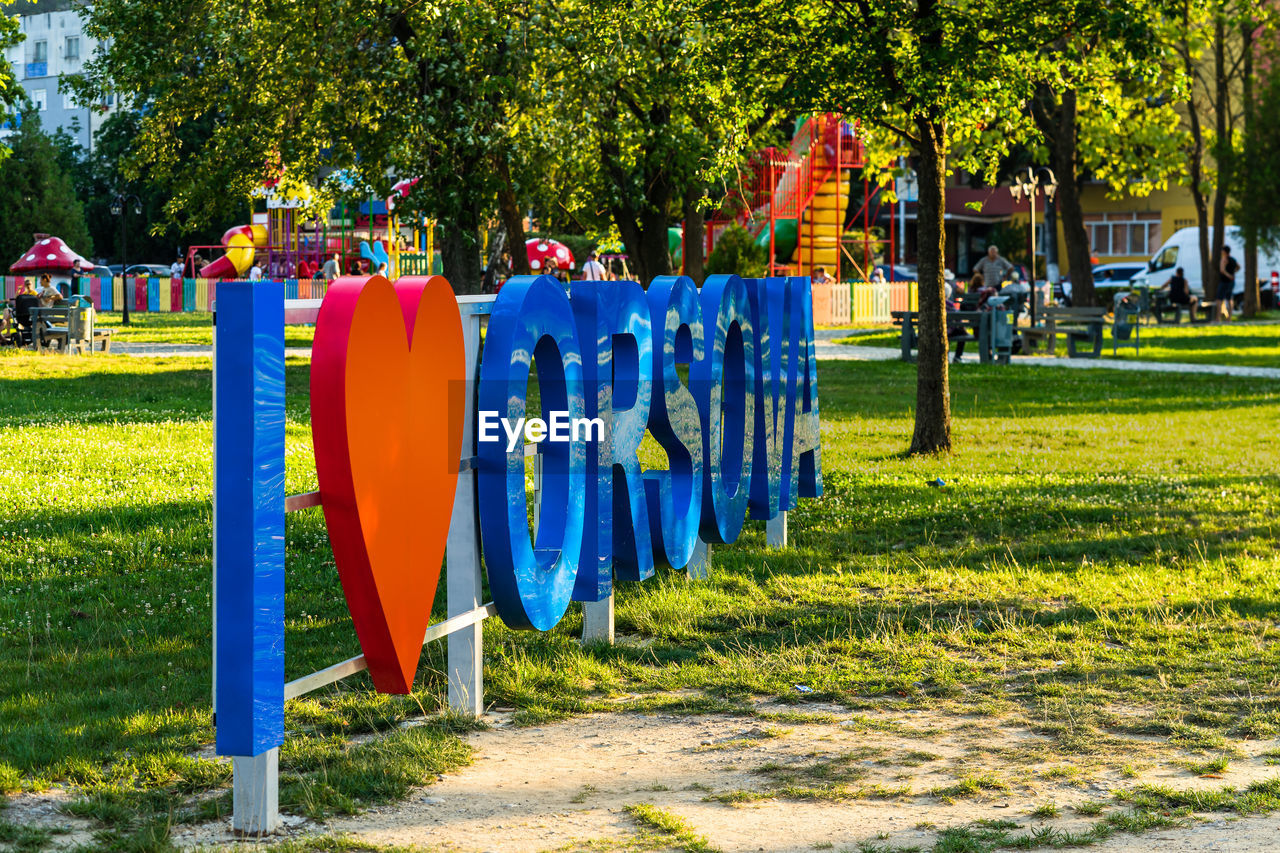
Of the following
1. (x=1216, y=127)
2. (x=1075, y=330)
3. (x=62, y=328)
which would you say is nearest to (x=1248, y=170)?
(x=1216, y=127)

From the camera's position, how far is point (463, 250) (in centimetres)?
1816

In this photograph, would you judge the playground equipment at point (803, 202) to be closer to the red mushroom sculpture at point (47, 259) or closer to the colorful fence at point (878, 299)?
the colorful fence at point (878, 299)

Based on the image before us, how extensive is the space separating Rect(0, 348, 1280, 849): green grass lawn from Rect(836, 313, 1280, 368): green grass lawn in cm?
1356

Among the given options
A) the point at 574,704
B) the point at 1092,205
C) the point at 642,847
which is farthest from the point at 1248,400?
the point at 1092,205

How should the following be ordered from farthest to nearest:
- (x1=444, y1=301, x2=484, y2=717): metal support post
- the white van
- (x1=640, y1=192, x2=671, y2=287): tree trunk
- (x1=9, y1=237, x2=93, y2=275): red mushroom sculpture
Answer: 1. the white van
2. (x1=9, y1=237, x2=93, y2=275): red mushroom sculpture
3. (x1=640, y1=192, x2=671, y2=287): tree trunk
4. (x1=444, y1=301, x2=484, y2=717): metal support post

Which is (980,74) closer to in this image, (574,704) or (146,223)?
(574,704)

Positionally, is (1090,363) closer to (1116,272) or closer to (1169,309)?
(1169,309)

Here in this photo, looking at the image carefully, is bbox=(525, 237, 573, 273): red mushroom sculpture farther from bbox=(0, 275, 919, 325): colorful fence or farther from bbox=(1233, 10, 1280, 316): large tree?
bbox=(1233, 10, 1280, 316): large tree

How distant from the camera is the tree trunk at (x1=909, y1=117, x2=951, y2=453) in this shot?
38.9ft

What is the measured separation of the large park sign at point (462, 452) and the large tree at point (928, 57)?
381 centimetres

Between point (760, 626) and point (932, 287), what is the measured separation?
19.3 feet

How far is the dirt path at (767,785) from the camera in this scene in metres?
4.16

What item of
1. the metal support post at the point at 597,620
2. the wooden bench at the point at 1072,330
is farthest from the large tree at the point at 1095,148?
the metal support post at the point at 597,620

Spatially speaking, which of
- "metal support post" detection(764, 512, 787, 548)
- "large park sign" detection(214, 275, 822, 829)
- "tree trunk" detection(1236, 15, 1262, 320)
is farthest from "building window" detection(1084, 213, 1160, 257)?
"large park sign" detection(214, 275, 822, 829)
